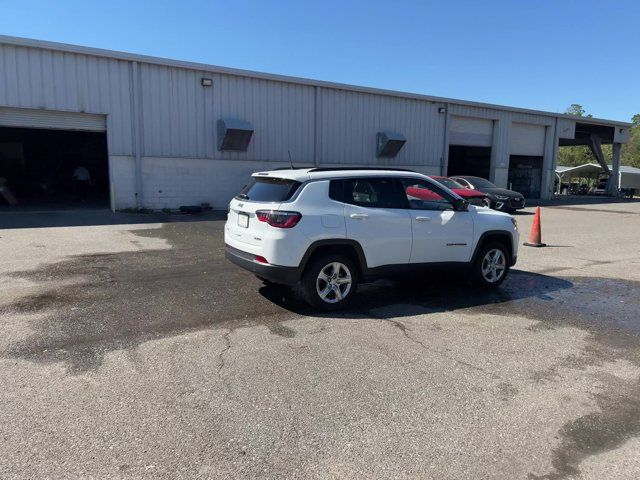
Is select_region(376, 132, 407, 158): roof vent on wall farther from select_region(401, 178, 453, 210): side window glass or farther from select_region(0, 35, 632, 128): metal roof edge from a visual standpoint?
select_region(401, 178, 453, 210): side window glass

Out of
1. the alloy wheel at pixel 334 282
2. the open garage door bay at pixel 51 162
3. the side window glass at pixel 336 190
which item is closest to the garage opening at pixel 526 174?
the open garage door bay at pixel 51 162

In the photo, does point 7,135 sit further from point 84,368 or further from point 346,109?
point 84,368

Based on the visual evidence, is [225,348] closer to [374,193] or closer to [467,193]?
[374,193]

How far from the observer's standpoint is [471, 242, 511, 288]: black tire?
700 cm

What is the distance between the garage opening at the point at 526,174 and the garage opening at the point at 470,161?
80.7 inches

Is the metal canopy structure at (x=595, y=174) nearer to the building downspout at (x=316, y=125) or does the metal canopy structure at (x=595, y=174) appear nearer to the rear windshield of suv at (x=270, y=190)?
the building downspout at (x=316, y=125)

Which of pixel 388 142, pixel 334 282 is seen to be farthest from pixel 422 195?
pixel 388 142

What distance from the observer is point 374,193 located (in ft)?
20.2

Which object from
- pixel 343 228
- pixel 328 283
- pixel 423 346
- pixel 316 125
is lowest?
pixel 423 346

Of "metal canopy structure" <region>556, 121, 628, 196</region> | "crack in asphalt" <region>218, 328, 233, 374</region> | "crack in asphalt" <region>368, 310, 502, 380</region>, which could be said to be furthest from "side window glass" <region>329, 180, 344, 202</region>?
"metal canopy structure" <region>556, 121, 628, 196</region>

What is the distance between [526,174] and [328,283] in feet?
95.3

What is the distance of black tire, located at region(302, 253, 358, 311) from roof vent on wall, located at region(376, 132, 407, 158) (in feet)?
56.0

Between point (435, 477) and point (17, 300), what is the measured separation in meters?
5.57

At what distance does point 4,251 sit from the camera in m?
9.24
